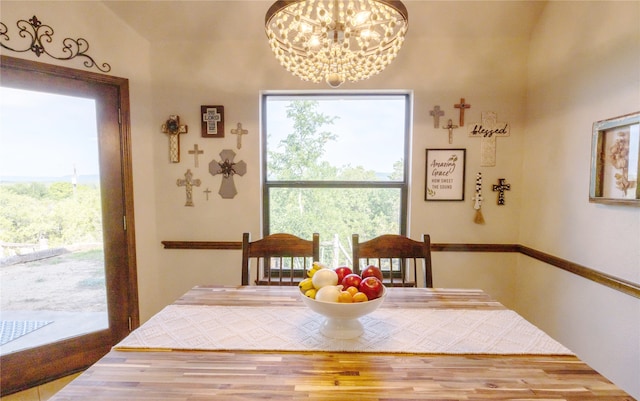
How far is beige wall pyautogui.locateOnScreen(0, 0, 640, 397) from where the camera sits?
197 centimetres

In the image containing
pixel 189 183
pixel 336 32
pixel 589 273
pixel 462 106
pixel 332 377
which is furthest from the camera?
pixel 189 183

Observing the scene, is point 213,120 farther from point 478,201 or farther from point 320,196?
point 478,201

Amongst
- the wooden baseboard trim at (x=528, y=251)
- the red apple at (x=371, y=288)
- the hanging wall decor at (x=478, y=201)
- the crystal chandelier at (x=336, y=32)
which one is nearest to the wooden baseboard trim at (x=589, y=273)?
the wooden baseboard trim at (x=528, y=251)

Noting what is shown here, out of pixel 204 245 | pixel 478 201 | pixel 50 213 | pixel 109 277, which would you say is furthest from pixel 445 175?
pixel 50 213

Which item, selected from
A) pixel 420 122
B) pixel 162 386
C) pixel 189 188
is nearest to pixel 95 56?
pixel 189 188

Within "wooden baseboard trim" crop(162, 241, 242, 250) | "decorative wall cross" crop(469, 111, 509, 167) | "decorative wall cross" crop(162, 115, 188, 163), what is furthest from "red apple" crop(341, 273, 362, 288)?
"decorative wall cross" crop(162, 115, 188, 163)

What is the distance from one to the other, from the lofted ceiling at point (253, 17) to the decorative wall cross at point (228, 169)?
3.02 ft

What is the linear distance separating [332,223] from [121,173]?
1.67m

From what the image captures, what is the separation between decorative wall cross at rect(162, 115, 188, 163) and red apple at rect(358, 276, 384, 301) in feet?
6.43

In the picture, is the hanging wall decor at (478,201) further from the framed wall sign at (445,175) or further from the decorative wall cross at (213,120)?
the decorative wall cross at (213,120)

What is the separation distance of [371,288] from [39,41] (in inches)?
95.9

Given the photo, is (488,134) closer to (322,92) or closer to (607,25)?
(607,25)

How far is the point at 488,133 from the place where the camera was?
2.24m

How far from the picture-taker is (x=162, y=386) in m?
0.76
